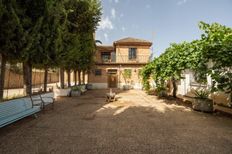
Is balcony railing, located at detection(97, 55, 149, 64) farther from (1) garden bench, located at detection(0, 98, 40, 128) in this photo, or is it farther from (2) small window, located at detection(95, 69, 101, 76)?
(1) garden bench, located at detection(0, 98, 40, 128)

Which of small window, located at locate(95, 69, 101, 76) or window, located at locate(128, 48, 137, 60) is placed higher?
window, located at locate(128, 48, 137, 60)

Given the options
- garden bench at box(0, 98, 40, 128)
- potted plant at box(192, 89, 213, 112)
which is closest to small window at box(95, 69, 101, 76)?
potted plant at box(192, 89, 213, 112)

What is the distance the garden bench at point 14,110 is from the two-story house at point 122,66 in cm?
1901

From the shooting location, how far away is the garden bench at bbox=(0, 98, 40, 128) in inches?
201

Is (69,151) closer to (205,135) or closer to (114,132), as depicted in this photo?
(114,132)

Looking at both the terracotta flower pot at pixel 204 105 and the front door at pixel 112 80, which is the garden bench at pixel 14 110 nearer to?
the terracotta flower pot at pixel 204 105

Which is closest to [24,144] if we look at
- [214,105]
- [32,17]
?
[32,17]

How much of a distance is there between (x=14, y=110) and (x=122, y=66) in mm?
20823

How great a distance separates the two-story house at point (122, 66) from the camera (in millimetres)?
25969

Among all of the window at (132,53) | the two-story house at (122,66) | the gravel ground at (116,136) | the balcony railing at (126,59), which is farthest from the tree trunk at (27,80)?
the window at (132,53)

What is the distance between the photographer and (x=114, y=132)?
5.33 metres

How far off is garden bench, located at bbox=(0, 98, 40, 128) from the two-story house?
19012 mm

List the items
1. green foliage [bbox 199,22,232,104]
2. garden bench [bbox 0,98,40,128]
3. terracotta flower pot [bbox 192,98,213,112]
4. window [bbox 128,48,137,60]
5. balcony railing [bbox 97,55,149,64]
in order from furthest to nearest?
1. window [bbox 128,48,137,60]
2. balcony railing [bbox 97,55,149,64]
3. terracotta flower pot [bbox 192,98,213,112]
4. green foliage [bbox 199,22,232,104]
5. garden bench [bbox 0,98,40,128]

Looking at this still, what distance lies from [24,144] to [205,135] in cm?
503
